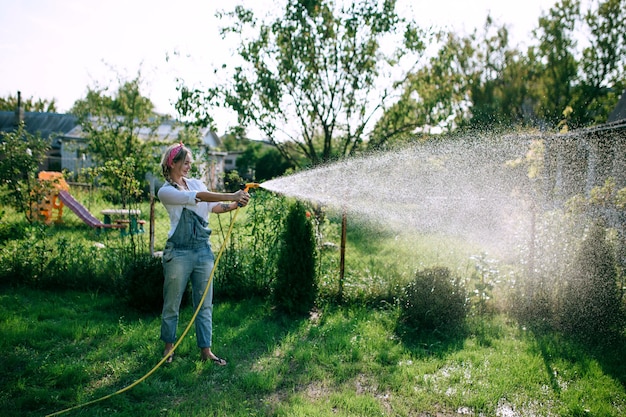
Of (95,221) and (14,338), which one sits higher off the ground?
(95,221)

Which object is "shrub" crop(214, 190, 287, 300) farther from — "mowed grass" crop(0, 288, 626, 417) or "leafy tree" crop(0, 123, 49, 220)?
"leafy tree" crop(0, 123, 49, 220)

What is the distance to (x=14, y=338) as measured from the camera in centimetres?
443

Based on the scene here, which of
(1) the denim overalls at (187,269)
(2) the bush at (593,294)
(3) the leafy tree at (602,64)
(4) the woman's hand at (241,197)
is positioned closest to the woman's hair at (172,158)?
(1) the denim overalls at (187,269)

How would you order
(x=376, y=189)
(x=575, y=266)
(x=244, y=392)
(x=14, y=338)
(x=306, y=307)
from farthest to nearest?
(x=376, y=189) → (x=306, y=307) → (x=575, y=266) → (x=14, y=338) → (x=244, y=392)

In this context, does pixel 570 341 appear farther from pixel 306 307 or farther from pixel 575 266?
pixel 306 307

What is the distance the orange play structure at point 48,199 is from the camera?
32.6ft

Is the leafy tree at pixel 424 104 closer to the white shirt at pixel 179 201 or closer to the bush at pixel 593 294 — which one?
the bush at pixel 593 294

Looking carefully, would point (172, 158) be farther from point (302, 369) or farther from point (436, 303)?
point (436, 303)

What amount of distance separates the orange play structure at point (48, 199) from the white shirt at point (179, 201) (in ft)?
24.6

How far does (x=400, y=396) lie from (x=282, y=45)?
8.80 metres

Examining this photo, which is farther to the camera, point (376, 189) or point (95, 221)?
point (95, 221)

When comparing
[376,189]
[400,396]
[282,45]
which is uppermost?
[282,45]

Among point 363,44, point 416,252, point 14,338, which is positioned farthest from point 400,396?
point 363,44

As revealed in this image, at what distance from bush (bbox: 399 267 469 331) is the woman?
7.44 feet
